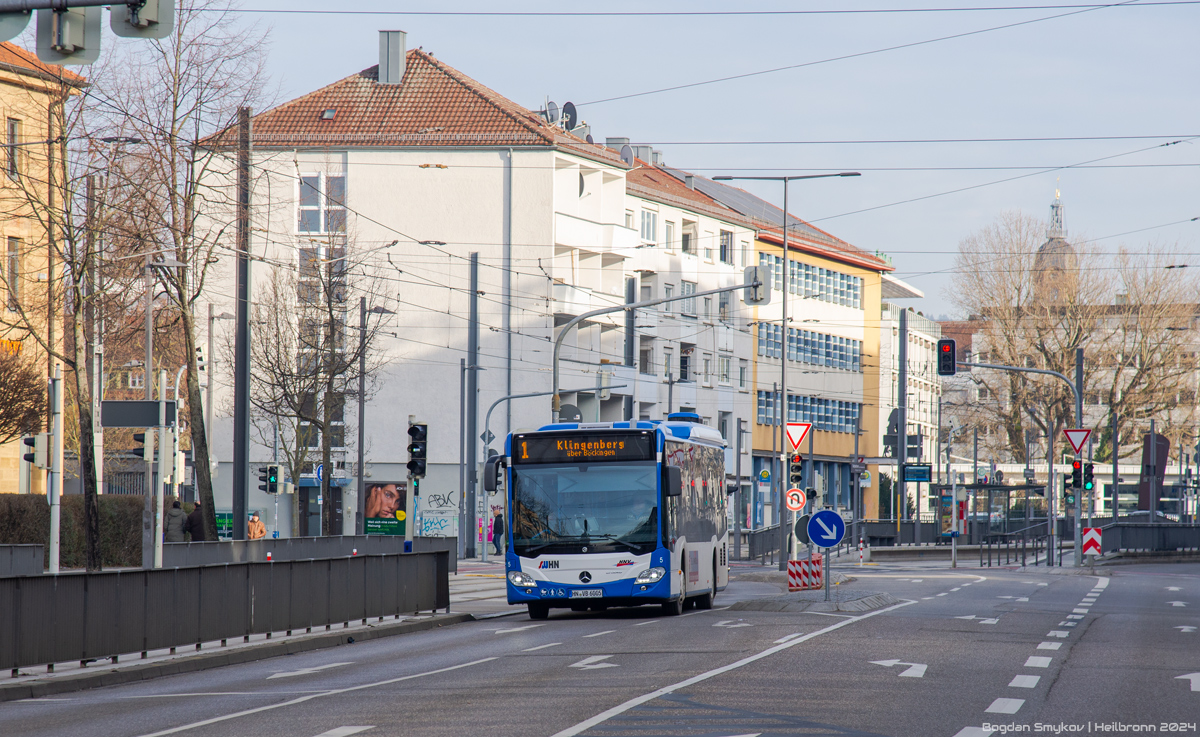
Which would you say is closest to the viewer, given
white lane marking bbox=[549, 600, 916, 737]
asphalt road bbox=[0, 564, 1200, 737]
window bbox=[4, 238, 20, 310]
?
white lane marking bbox=[549, 600, 916, 737]

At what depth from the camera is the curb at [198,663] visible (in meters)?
14.1

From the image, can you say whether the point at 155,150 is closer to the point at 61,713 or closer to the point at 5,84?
the point at 5,84

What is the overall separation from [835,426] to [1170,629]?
69.1 m

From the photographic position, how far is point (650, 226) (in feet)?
237

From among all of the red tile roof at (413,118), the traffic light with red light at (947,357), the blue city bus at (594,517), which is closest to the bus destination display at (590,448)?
the blue city bus at (594,517)

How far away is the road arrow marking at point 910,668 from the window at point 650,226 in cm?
5646

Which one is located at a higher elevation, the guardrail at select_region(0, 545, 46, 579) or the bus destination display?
the bus destination display

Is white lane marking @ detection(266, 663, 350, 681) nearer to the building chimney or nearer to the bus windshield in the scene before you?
the bus windshield

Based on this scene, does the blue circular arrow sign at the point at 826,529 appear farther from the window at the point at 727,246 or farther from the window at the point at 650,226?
the window at the point at 727,246

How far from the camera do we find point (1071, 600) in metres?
28.8

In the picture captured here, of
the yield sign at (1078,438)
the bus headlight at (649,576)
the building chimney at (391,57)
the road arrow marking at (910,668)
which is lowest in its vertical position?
the road arrow marking at (910,668)

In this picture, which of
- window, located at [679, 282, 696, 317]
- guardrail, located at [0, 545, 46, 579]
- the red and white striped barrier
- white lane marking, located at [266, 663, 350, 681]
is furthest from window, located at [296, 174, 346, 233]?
white lane marking, located at [266, 663, 350, 681]

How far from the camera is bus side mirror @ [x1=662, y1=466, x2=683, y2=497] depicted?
77.5 ft

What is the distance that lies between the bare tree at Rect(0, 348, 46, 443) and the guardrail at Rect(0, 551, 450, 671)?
59.7 feet
